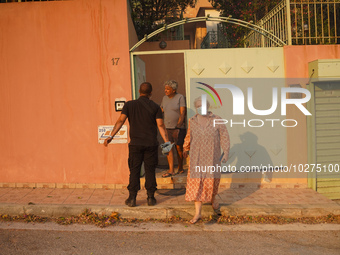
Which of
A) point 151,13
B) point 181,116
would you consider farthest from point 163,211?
point 151,13

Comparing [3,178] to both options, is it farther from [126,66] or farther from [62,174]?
[126,66]

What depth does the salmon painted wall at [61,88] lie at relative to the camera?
304 inches

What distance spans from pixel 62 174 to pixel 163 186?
197cm

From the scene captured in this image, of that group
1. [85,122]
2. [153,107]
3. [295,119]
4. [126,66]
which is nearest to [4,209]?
[85,122]

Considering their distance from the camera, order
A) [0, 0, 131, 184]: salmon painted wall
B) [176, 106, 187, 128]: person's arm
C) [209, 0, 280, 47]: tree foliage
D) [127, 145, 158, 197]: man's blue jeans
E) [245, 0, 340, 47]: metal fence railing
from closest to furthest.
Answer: [127, 145, 158, 197]: man's blue jeans, [0, 0, 131, 184]: salmon painted wall, [176, 106, 187, 128]: person's arm, [245, 0, 340, 47]: metal fence railing, [209, 0, 280, 47]: tree foliage

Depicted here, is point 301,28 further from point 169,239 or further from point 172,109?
point 169,239

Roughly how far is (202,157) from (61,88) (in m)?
3.32

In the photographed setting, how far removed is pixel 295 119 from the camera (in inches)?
313

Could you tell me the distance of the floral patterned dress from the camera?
237 inches

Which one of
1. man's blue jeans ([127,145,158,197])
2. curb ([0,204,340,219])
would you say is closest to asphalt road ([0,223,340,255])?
curb ([0,204,340,219])

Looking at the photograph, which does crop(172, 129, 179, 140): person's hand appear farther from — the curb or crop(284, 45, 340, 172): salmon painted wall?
crop(284, 45, 340, 172): salmon painted wall

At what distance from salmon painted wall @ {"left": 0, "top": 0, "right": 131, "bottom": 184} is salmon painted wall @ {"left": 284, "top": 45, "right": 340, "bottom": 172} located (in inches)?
124

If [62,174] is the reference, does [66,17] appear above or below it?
above

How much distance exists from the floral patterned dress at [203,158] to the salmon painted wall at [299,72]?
8.09ft
